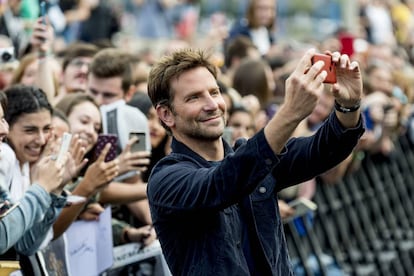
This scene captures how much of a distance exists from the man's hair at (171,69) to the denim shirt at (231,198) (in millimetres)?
253

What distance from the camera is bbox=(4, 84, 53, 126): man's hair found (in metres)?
6.91

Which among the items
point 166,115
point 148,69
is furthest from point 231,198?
point 148,69

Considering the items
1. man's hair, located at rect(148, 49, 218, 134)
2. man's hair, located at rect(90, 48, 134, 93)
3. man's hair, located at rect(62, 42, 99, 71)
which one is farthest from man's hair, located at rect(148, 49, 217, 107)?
man's hair, located at rect(62, 42, 99, 71)

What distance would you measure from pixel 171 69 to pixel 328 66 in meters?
0.83

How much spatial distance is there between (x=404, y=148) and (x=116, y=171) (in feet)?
23.1

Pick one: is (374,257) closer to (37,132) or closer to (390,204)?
(390,204)

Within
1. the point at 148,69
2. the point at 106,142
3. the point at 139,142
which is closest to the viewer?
the point at 106,142

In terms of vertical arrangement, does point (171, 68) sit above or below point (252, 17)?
below

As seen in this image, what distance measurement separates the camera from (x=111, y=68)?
344 inches

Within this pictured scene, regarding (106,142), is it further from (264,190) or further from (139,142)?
(264,190)

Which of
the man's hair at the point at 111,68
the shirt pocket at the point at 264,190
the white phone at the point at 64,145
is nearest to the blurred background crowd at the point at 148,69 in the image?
the man's hair at the point at 111,68

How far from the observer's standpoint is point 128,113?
795 cm

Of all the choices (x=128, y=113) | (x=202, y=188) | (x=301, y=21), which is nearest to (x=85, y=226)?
(x=128, y=113)

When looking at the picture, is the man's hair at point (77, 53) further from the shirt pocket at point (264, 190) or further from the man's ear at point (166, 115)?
the shirt pocket at point (264, 190)
